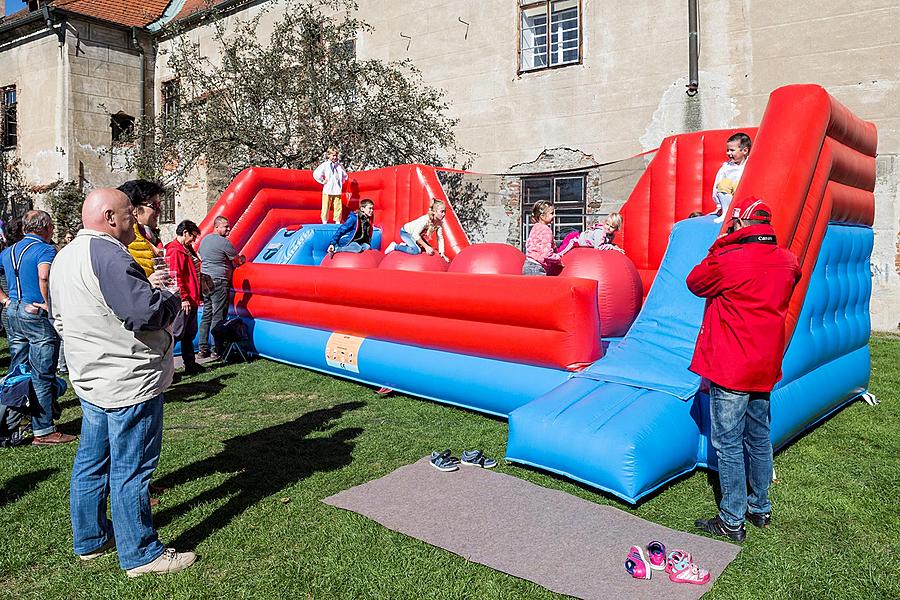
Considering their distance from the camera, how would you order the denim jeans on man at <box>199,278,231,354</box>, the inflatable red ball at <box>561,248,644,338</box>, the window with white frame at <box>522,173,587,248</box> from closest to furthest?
the inflatable red ball at <box>561,248,644,338</box>, the denim jeans on man at <box>199,278,231,354</box>, the window with white frame at <box>522,173,587,248</box>

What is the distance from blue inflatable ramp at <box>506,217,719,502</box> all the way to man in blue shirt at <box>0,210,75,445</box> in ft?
10.5

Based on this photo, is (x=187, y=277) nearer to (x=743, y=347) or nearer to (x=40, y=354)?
(x=40, y=354)

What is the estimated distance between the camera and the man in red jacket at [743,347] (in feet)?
10.8

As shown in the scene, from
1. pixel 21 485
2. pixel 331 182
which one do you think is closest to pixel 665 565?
pixel 21 485

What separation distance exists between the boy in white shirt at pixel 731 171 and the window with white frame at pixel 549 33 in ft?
21.8

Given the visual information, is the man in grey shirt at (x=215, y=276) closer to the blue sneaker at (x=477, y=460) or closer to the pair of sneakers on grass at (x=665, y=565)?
the blue sneaker at (x=477, y=460)

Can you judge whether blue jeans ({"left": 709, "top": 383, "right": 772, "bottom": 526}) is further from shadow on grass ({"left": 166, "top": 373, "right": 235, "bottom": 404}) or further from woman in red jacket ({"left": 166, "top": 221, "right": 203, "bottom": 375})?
woman in red jacket ({"left": 166, "top": 221, "right": 203, "bottom": 375})

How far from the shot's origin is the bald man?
2.84 meters

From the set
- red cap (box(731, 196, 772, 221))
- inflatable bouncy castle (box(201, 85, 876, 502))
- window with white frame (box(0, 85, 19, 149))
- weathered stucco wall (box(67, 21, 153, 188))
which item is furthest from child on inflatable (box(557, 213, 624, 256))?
window with white frame (box(0, 85, 19, 149))

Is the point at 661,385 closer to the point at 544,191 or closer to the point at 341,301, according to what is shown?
the point at 341,301

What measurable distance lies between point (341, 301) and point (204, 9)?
14.2 meters

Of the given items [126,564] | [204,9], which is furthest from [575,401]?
[204,9]

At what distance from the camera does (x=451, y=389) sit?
577 centimetres

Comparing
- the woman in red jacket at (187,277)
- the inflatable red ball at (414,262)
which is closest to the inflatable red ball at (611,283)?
the inflatable red ball at (414,262)
